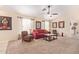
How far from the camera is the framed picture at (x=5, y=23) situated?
7.23 ft

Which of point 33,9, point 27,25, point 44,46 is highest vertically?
point 33,9

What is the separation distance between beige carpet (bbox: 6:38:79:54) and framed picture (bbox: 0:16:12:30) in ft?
1.08

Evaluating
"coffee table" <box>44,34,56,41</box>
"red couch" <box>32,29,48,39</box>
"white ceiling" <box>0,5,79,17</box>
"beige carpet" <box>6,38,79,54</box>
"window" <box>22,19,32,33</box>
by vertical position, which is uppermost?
"white ceiling" <box>0,5,79,17</box>

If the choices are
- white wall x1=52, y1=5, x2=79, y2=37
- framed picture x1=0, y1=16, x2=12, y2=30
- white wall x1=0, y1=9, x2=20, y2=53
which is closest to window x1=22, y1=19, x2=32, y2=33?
white wall x1=0, y1=9, x2=20, y2=53

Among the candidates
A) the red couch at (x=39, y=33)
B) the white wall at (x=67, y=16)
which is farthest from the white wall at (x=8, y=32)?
the white wall at (x=67, y=16)

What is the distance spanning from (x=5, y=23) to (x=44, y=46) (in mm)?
959

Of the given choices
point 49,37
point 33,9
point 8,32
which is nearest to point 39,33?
point 49,37

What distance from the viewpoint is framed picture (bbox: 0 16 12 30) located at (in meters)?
2.20

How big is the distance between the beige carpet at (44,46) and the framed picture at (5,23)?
1.08 feet

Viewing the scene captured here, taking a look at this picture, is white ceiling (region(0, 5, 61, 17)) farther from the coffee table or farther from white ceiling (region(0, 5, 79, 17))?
the coffee table

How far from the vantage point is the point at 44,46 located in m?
2.21

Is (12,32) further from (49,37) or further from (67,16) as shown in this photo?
(67,16)
